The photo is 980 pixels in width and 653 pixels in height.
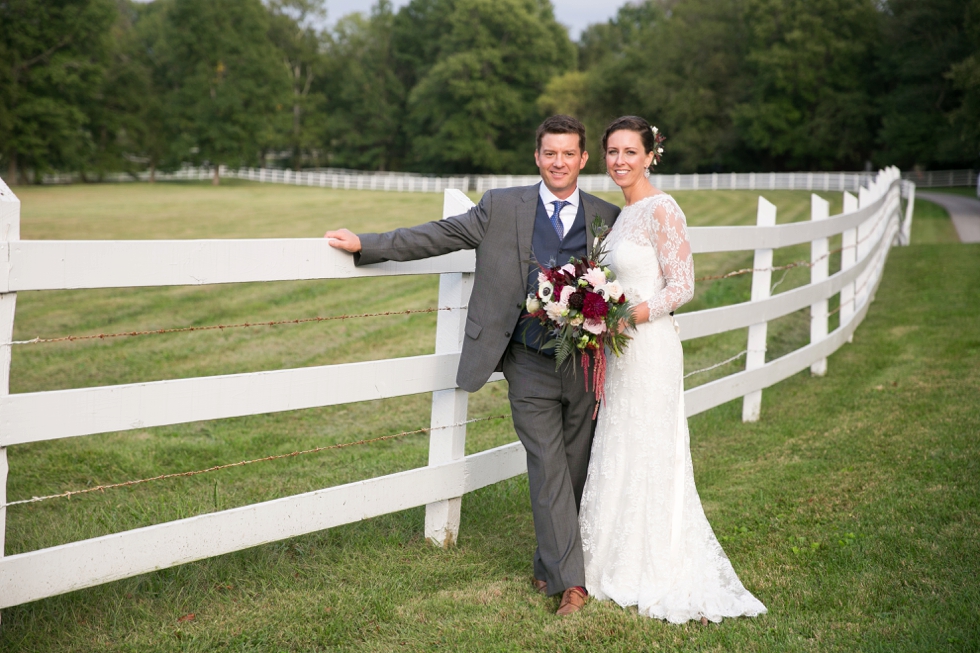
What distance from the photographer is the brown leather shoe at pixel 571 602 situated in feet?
12.0

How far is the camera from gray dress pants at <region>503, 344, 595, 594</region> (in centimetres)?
378

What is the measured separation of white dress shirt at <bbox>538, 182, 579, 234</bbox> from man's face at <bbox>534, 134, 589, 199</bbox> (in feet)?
0.10

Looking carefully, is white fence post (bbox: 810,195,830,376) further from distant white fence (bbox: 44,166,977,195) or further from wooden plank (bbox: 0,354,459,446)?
distant white fence (bbox: 44,166,977,195)

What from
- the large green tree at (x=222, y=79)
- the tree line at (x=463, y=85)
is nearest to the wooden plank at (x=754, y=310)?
the tree line at (x=463, y=85)

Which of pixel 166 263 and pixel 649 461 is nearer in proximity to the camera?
pixel 166 263

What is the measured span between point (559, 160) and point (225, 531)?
1988 millimetres

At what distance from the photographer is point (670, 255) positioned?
3.81m

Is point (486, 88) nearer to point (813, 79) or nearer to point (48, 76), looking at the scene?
point (813, 79)

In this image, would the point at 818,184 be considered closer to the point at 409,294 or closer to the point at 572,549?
the point at 409,294

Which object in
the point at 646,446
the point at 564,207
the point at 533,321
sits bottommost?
the point at 646,446

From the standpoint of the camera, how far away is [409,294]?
12.5 m

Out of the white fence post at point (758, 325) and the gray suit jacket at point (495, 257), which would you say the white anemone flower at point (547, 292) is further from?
the white fence post at point (758, 325)

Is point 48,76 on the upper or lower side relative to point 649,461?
upper

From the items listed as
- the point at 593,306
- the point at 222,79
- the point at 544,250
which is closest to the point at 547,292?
the point at 593,306
